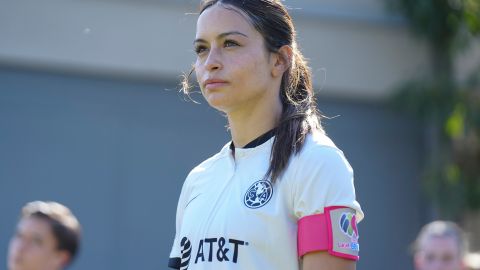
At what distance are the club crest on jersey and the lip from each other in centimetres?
33

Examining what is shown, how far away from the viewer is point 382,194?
10.1 m

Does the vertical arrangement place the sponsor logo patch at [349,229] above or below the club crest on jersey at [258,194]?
below

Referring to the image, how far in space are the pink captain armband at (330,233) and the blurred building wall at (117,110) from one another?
570 centimetres

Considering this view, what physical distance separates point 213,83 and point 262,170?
32 cm

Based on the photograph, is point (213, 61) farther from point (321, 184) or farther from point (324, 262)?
point (324, 262)

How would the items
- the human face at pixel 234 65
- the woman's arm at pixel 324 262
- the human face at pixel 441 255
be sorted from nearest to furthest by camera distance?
the woman's arm at pixel 324 262, the human face at pixel 234 65, the human face at pixel 441 255

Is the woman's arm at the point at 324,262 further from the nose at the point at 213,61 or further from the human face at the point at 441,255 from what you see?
the human face at the point at 441,255

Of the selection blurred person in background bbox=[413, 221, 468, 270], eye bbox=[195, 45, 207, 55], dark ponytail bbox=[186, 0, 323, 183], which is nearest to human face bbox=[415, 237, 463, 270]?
blurred person in background bbox=[413, 221, 468, 270]

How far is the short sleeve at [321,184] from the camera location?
2771mm

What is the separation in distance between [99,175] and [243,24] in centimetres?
594

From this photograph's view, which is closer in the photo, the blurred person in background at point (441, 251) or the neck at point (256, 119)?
the neck at point (256, 119)

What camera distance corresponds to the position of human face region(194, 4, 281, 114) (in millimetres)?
3031

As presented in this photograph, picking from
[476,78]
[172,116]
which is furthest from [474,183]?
[172,116]

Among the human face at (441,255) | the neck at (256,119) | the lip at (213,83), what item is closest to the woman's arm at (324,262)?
the neck at (256,119)
